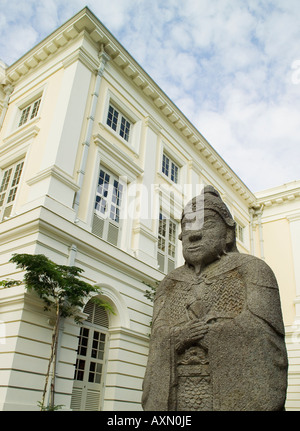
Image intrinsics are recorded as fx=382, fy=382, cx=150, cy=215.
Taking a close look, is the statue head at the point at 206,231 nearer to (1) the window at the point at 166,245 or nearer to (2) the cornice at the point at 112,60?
(1) the window at the point at 166,245

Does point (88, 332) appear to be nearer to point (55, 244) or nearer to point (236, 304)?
point (55, 244)

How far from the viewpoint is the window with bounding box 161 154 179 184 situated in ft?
53.9

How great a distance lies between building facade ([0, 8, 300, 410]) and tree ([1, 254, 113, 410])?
353mm

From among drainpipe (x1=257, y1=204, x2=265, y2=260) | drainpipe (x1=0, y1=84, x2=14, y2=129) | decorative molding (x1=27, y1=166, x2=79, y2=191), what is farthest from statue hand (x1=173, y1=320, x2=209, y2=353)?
drainpipe (x1=257, y1=204, x2=265, y2=260)

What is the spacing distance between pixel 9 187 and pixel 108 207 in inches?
126

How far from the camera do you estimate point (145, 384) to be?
3.59 meters

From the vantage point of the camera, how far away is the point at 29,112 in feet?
45.9

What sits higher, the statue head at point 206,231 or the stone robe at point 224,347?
the statue head at point 206,231

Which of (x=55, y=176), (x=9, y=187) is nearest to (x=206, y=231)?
(x=55, y=176)

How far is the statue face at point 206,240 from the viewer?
3.98 meters

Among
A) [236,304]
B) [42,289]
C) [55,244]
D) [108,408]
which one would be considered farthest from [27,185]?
[236,304]

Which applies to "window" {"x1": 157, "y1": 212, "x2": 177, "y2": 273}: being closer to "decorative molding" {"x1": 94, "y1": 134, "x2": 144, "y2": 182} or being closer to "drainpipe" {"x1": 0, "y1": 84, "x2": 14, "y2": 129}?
"decorative molding" {"x1": 94, "y1": 134, "x2": 144, "y2": 182}

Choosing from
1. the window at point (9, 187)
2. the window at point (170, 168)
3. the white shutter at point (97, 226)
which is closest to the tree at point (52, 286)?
the white shutter at point (97, 226)

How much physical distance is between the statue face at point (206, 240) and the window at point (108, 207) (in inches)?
298
